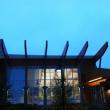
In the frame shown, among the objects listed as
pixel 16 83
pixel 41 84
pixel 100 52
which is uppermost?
pixel 100 52

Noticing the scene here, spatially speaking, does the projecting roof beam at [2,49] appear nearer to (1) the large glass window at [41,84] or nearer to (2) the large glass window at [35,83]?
(2) the large glass window at [35,83]

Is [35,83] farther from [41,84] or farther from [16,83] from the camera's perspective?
[16,83]

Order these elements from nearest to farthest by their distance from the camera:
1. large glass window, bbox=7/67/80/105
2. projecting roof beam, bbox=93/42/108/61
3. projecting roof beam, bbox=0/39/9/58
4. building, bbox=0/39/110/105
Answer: projecting roof beam, bbox=0/39/9/58 < projecting roof beam, bbox=93/42/108/61 < building, bbox=0/39/110/105 < large glass window, bbox=7/67/80/105

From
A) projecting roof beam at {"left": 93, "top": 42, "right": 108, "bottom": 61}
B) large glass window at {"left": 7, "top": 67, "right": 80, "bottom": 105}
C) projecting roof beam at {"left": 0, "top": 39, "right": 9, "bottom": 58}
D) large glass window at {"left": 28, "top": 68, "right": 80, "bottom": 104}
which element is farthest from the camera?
large glass window at {"left": 28, "top": 68, "right": 80, "bottom": 104}

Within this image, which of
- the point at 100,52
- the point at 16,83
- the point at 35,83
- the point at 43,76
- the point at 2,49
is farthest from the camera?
the point at 43,76

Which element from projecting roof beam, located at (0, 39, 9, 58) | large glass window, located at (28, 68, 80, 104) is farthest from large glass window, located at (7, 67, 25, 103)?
projecting roof beam, located at (0, 39, 9, 58)

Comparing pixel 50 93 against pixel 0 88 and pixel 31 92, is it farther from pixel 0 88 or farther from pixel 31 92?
pixel 0 88

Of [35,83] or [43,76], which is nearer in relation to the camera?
[35,83]

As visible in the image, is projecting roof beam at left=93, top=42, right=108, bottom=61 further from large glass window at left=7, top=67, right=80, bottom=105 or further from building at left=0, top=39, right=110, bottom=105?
large glass window at left=7, top=67, right=80, bottom=105

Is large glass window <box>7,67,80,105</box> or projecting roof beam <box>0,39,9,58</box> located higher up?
projecting roof beam <box>0,39,9,58</box>

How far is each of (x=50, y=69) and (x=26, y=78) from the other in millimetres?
4186

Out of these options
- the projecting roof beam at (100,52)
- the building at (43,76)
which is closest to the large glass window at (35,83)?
the building at (43,76)

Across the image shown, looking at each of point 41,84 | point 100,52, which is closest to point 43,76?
point 41,84

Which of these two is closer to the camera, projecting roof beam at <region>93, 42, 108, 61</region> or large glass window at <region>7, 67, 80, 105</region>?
projecting roof beam at <region>93, 42, 108, 61</region>
